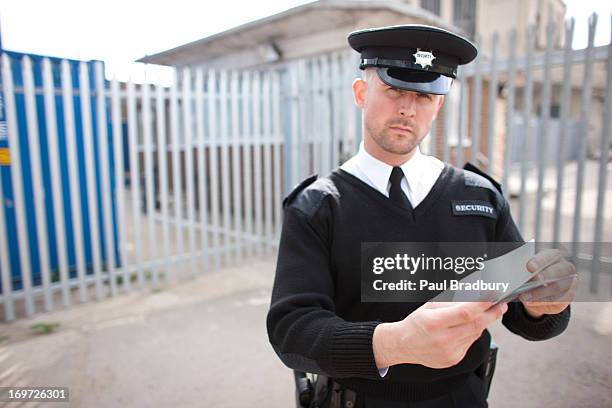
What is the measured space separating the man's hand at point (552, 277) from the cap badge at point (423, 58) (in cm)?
58

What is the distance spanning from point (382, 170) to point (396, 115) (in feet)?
0.55

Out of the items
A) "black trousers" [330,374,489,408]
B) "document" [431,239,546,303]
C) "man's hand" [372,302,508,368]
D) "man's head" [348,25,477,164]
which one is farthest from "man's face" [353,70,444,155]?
"black trousers" [330,374,489,408]

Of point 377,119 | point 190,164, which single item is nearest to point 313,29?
point 190,164

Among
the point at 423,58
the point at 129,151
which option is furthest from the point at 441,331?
the point at 129,151

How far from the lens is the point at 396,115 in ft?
3.92

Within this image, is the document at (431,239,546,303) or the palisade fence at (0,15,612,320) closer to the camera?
the document at (431,239,546,303)

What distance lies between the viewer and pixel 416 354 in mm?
821

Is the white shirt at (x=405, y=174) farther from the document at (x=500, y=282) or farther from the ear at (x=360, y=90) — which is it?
the document at (x=500, y=282)

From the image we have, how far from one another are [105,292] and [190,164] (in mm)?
1520

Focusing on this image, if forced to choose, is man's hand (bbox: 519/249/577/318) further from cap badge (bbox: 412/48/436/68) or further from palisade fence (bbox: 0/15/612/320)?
palisade fence (bbox: 0/15/612/320)

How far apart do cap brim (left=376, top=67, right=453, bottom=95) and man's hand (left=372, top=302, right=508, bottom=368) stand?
61cm

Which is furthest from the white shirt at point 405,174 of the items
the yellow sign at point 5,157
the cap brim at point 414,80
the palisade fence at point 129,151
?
the yellow sign at point 5,157

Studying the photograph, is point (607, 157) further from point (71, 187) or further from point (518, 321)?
point (71, 187)

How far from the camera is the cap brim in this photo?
1.16 meters
